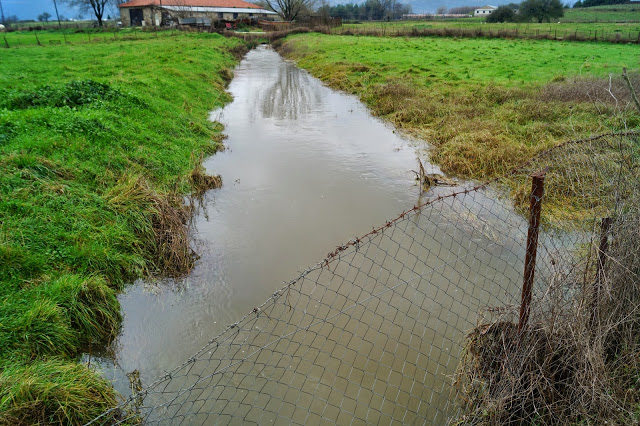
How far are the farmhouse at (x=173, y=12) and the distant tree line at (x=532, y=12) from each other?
3830cm

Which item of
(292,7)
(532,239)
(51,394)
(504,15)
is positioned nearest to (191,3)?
(292,7)

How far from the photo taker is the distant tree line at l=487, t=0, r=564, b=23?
5875 cm

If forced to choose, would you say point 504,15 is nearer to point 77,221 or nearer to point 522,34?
point 522,34

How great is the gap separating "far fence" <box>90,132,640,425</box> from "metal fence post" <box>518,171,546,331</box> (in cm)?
1

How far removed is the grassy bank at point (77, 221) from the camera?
3.77m

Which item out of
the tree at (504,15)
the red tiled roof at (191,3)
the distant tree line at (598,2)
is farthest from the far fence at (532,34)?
the distant tree line at (598,2)

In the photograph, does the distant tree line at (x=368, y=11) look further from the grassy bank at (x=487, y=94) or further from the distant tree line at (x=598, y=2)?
the grassy bank at (x=487, y=94)

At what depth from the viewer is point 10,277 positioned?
4.79 m

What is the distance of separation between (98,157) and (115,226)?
2.36m

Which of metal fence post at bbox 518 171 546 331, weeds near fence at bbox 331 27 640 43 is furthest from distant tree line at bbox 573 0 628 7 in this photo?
metal fence post at bbox 518 171 546 331

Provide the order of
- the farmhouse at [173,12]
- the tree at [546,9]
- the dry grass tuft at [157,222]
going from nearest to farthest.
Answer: the dry grass tuft at [157,222], the farmhouse at [173,12], the tree at [546,9]

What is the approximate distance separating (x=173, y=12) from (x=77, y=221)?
59.4 meters

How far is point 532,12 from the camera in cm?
5969

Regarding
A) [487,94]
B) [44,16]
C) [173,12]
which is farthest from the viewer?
[44,16]
